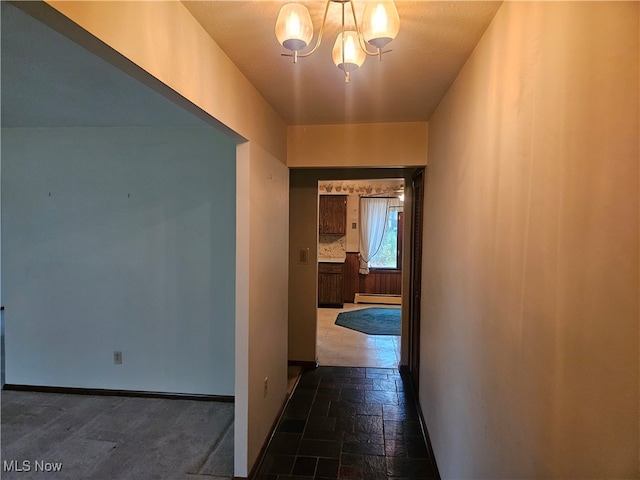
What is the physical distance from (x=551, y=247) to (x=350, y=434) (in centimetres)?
232

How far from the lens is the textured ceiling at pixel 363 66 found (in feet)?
4.32

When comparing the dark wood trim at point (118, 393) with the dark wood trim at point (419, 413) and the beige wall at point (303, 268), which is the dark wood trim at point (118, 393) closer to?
the beige wall at point (303, 268)

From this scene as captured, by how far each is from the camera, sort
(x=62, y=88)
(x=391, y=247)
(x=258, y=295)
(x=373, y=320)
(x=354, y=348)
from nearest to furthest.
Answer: (x=62, y=88) → (x=258, y=295) → (x=354, y=348) → (x=373, y=320) → (x=391, y=247)

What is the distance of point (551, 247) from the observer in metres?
0.88

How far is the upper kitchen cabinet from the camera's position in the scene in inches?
284

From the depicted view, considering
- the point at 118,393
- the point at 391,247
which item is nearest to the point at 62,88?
the point at 118,393

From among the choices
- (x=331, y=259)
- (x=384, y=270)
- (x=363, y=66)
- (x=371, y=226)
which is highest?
(x=363, y=66)

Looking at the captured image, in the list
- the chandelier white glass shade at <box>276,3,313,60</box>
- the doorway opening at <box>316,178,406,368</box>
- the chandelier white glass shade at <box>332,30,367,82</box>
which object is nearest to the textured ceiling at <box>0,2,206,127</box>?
the chandelier white glass shade at <box>276,3,313,60</box>

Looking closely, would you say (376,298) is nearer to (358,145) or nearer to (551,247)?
(358,145)

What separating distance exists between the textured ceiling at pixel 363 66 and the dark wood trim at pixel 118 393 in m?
2.51

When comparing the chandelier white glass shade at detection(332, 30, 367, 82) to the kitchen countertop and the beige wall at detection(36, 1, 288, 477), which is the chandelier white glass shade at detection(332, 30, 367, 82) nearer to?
the beige wall at detection(36, 1, 288, 477)

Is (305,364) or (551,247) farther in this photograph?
(305,364)

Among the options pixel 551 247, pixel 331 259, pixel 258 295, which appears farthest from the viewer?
pixel 331 259

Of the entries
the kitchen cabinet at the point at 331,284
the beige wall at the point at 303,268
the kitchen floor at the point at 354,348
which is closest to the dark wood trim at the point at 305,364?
the beige wall at the point at 303,268
